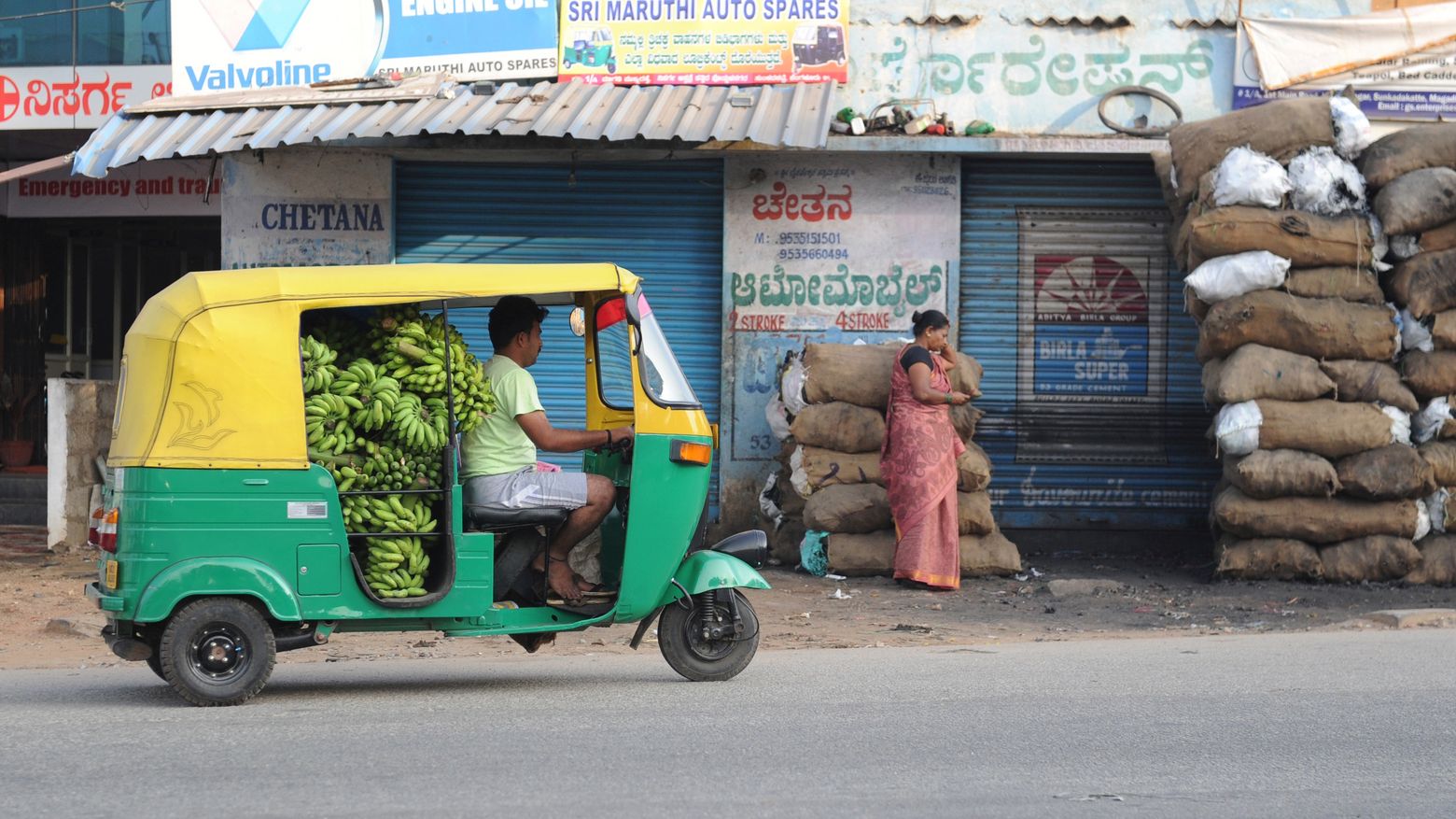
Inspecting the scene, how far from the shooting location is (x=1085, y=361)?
1259cm

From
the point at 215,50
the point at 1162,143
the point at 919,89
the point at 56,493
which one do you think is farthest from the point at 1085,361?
the point at 56,493

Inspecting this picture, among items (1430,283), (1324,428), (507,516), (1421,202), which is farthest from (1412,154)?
(507,516)

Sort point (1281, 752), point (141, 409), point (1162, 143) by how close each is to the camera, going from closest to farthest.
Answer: point (1281, 752) < point (141, 409) < point (1162, 143)

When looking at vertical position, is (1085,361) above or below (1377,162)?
below

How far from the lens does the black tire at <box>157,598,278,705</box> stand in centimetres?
577

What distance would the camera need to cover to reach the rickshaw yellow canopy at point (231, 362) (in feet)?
18.9

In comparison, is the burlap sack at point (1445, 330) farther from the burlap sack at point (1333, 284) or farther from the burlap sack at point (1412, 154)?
the burlap sack at point (1412, 154)

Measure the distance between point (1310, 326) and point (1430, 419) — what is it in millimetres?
1007

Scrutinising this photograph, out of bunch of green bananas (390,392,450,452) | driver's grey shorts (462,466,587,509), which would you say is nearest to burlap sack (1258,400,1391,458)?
driver's grey shorts (462,466,587,509)

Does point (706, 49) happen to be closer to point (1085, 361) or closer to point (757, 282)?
point (757, 282)

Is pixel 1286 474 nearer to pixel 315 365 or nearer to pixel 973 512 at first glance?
pixel 973 512

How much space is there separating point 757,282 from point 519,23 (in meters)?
2.85

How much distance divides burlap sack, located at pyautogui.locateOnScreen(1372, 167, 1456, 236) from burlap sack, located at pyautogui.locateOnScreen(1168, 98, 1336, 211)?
581mm

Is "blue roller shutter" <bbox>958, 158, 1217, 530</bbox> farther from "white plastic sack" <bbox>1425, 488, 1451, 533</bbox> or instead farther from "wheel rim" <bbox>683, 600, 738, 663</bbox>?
"wheel rim" <bbox>683, 600, 738, 663</bbox>
